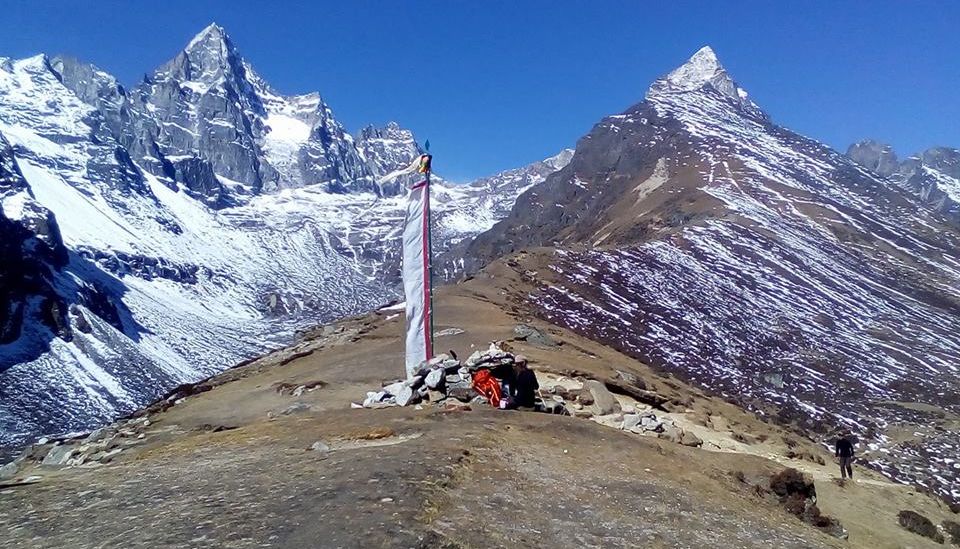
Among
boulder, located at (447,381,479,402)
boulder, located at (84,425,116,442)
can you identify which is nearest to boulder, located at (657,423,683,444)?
boulder, located at (447,381,479,402)

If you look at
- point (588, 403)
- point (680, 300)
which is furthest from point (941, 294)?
point (588, 403)

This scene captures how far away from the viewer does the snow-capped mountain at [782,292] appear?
172 feet

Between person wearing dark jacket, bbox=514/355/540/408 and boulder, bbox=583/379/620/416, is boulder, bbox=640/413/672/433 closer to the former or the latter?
boulder, bbox=583/379/620/416

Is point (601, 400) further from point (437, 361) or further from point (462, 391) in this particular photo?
point (437, 361)

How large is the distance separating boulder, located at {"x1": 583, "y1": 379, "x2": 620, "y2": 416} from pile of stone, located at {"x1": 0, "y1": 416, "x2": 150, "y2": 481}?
1470 centimetres

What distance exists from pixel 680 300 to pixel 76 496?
62609mm

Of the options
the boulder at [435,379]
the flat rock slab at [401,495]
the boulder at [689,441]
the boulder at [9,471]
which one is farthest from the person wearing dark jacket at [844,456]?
the boulder at [9,471]

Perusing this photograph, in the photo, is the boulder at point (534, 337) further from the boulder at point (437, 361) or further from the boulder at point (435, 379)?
the boulder at point (435, 379)

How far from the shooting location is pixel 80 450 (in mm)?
21281

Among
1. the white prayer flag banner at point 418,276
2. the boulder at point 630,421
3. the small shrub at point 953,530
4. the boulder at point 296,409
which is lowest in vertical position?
the small shrub at point 953,530

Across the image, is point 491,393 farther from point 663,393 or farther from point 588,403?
point 663,393

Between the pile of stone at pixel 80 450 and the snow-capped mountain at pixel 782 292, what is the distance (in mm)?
33417

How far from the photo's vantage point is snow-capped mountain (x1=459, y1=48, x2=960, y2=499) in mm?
52469

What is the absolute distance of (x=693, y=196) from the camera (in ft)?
400
